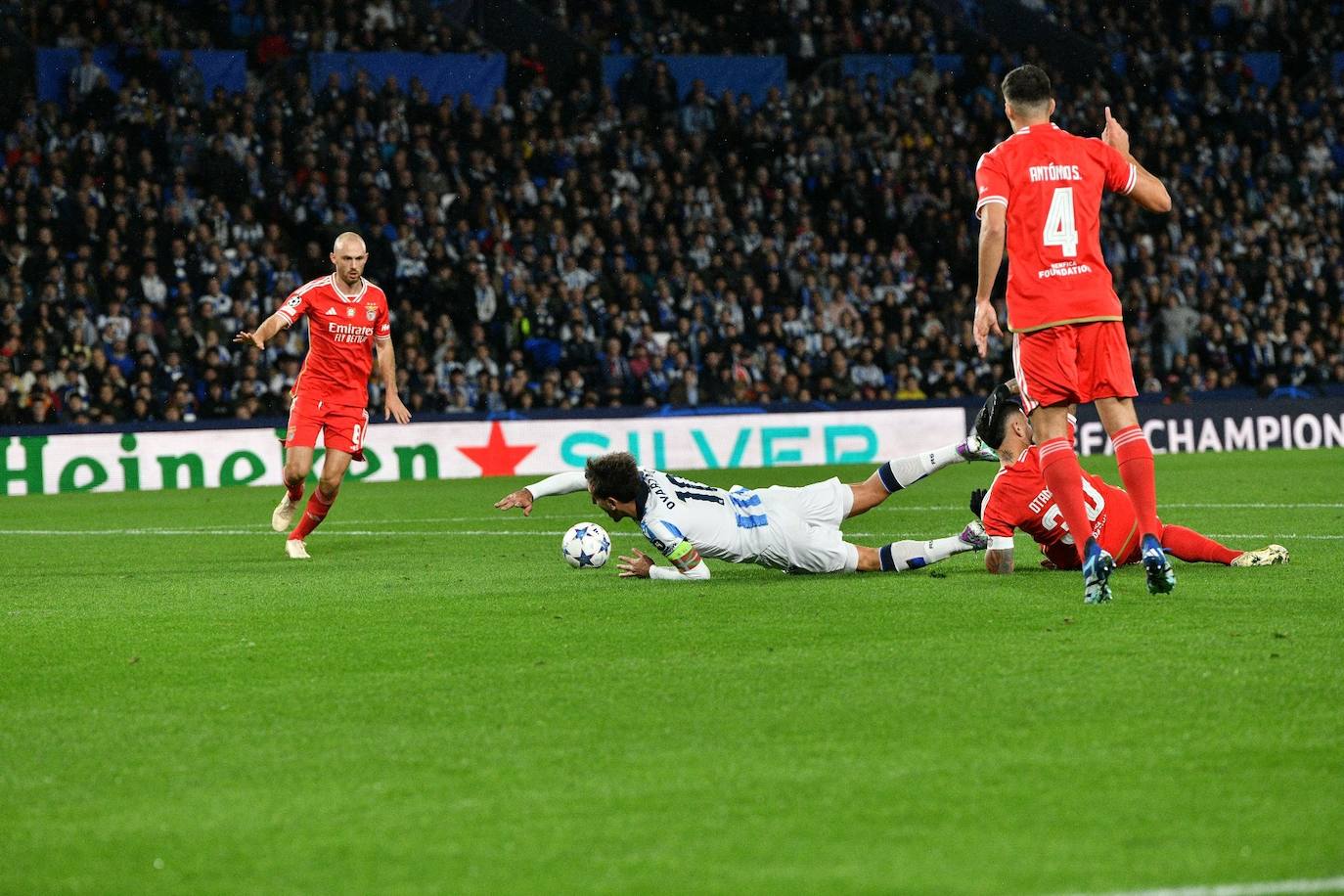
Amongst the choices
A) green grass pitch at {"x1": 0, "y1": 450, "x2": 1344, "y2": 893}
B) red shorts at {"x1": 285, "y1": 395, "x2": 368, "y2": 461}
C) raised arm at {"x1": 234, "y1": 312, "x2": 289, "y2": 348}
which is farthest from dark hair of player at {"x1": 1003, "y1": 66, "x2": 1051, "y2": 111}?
red shorts at {"x1": 285, "y1": 395, "x2": 368, "y2": 461}

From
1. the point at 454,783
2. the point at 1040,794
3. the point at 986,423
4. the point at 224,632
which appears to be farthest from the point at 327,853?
the point at 986,423

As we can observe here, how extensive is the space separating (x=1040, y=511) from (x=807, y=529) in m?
1.20

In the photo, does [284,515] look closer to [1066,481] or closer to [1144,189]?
[1066,481]

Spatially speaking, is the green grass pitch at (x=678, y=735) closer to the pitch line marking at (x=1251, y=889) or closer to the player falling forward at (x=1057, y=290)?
the pitch line marking at (x=1251, y=889)

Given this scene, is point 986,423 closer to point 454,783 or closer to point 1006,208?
point 1006,208

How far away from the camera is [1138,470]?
26.5 feet

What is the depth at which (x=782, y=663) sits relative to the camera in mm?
6414

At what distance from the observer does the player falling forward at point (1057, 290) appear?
8.09 metres

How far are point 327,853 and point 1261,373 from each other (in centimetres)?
2676

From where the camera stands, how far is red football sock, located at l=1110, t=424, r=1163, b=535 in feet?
26.3

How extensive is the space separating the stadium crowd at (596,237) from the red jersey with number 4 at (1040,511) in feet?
50.9

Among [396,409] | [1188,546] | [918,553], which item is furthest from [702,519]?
[396,409]

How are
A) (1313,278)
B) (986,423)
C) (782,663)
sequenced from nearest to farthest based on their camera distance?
(782,663) → (986,423) → (1313,278)

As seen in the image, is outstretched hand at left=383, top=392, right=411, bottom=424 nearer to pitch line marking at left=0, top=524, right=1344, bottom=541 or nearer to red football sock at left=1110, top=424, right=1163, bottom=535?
pitch line marking at left=0, top=524, right=1344, bottom=541
